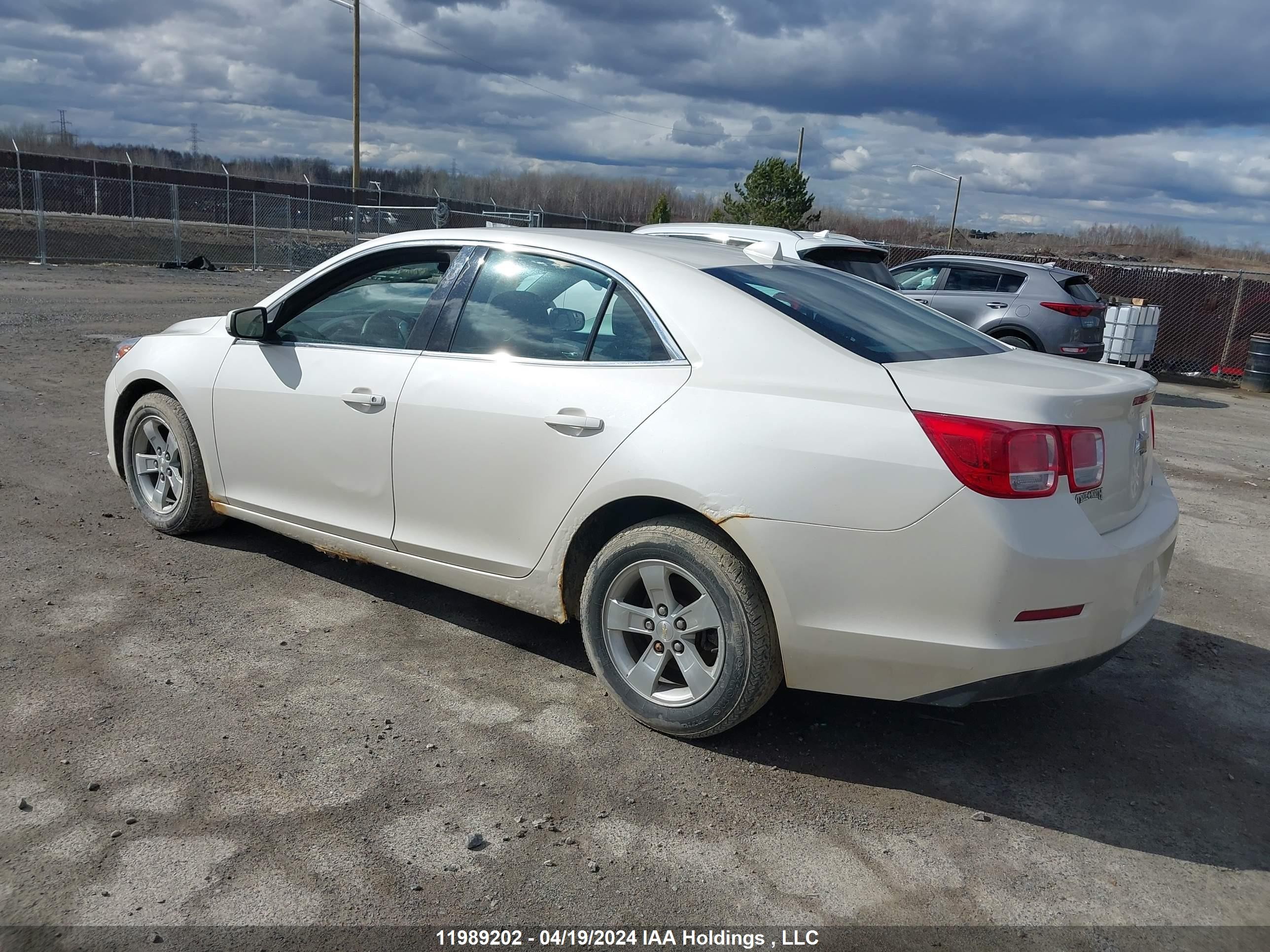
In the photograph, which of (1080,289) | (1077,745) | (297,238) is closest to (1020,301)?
(1080,289)

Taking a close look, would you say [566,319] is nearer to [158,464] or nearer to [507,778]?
[507,778]

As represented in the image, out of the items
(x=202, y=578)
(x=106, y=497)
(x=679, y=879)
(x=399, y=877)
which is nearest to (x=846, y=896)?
(x=679, y=879)

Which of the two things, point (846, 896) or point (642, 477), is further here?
point (642, 477)

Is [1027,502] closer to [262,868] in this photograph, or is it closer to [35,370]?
[262,868]

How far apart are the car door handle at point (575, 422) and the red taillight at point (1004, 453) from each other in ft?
3.57

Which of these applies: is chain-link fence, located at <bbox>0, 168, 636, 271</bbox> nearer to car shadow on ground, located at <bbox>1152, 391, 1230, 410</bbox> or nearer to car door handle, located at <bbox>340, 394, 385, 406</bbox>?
car shadow on ground, located at <bbox>1152, 391, 1230, 410</bbox>

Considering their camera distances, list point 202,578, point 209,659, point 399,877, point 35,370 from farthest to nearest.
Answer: point 35,370 < point 202,578 < point 209,659 < point 399,877

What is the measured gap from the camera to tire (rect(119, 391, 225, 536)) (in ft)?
16.6

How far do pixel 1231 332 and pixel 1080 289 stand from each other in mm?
6905

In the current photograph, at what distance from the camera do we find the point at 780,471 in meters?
3.17

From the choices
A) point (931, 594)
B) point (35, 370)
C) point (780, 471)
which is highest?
point (780, 471)

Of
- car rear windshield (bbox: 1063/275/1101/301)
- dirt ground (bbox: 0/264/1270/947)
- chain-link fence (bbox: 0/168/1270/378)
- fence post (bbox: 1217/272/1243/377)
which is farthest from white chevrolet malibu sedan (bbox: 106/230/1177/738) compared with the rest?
fence post (bbox: 1217/272/1243/377)

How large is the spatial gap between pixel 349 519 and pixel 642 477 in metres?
1.60

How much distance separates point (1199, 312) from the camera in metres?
19.0
